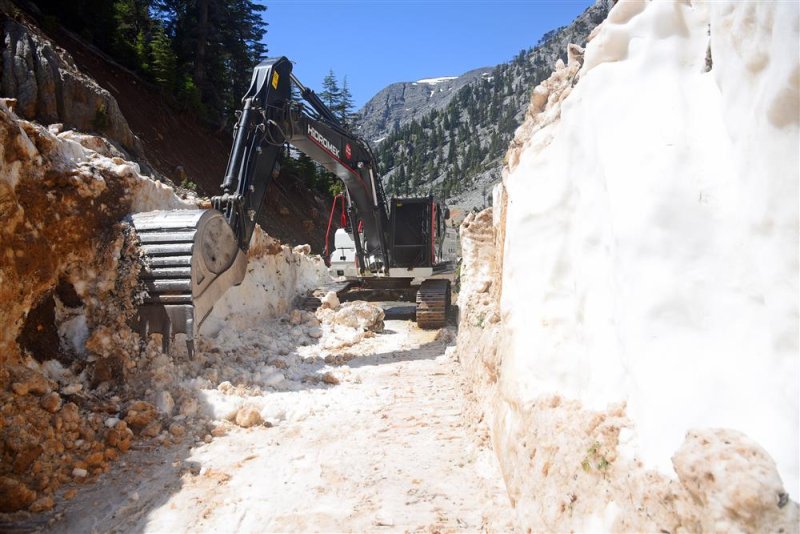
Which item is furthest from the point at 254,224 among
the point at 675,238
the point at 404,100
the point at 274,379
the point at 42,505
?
the point at 404,100


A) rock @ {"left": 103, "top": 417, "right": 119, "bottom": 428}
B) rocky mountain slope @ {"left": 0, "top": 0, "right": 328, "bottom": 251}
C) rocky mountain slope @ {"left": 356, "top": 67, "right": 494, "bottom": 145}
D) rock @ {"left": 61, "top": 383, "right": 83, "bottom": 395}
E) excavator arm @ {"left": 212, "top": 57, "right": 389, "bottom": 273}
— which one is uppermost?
rocky mountain slope @ {"left": 356, "top": 67, "right": 494, "bottom": 145}

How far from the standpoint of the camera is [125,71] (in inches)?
869

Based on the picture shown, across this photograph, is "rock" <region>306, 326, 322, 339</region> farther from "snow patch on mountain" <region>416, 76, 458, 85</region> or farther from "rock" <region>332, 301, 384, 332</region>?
"snow patch on mountain" <region>416, 76, 458, 85</region>

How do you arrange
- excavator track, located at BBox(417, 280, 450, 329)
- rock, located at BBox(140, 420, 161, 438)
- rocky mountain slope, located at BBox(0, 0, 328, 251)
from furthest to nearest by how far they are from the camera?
rocky mountain slope, located at BBox(0, 0, 328, 251) < excavator track, located at BBox(417, 280, 450, 329) < rock, located at BBox(140, 420, 161, 438)

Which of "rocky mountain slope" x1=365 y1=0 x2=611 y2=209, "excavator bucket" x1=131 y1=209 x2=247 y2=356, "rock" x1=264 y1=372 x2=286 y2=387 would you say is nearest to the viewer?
"excavator bucket" x1=131 y1=209 x2=247 y2=356

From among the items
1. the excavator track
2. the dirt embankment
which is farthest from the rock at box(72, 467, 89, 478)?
the excavator track

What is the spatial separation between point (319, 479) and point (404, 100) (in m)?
173

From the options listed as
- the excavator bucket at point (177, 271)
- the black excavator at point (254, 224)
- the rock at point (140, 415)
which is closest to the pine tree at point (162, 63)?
the black excavator at point (254, 224)

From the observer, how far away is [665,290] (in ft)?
7.29

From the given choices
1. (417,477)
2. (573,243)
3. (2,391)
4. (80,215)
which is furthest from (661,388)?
(80,215)

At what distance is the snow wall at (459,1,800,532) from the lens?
71.1 inches

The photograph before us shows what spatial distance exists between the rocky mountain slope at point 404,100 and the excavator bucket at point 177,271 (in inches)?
5609

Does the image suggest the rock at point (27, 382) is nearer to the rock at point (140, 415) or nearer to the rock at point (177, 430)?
the rock at point (140, 415)

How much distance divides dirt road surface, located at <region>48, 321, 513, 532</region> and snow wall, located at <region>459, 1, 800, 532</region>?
490 millimetres
